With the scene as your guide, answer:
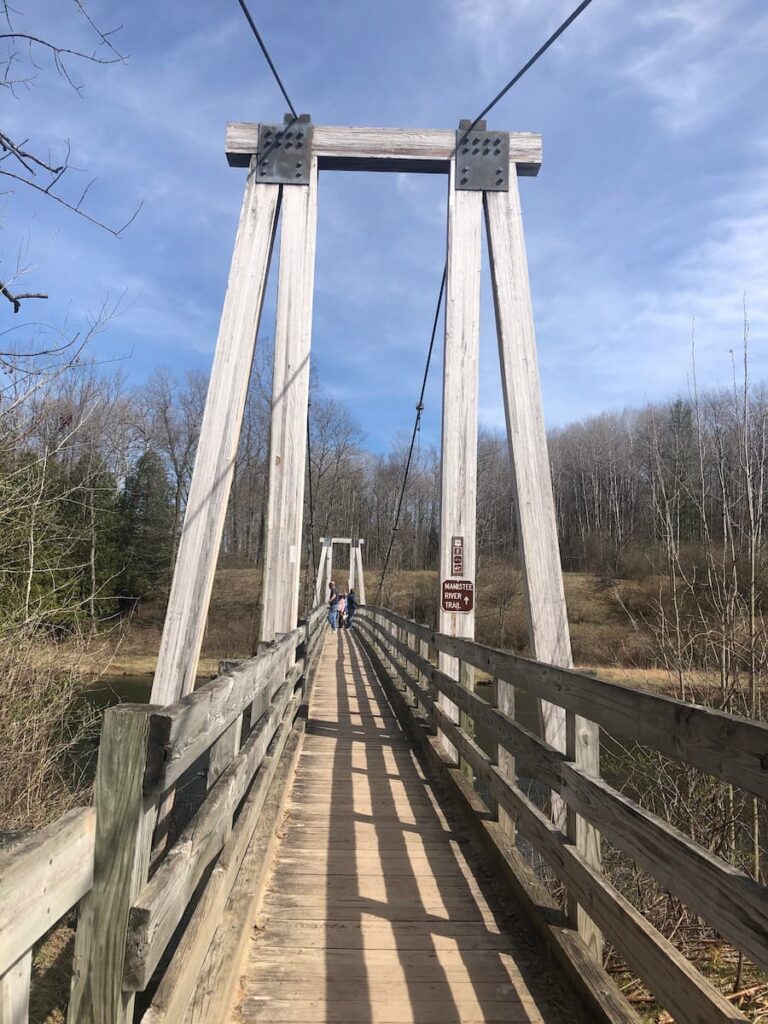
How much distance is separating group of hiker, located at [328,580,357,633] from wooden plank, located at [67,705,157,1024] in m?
19.3

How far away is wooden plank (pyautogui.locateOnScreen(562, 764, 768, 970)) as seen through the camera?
123 cm

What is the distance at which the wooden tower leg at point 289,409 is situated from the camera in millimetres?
5203

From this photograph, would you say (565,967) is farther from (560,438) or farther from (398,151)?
(560,438)

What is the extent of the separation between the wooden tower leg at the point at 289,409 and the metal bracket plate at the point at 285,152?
8 cm

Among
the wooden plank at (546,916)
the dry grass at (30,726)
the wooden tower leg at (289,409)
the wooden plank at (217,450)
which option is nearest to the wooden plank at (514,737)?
the wooden plank at (546,916)

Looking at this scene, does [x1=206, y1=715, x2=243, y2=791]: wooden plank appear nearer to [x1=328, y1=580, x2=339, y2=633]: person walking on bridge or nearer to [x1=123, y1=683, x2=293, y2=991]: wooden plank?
[x1=123, y1=683, x2=293, y2=991]: wooden plank

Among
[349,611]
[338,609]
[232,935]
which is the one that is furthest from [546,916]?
[349,611]

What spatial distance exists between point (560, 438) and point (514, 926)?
51.6 meters

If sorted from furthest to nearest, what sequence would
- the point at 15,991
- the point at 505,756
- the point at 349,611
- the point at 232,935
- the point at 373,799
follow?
1. the point at 349,611
2. the point at 373,799
3. the point at 505,756
4. the point at 232,935
5. the point at 15,991

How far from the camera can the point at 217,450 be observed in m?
4.69

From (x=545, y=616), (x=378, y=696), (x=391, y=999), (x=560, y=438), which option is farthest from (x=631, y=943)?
(x=560, y=438)

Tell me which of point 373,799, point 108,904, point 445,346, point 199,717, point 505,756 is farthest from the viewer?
point 445,346

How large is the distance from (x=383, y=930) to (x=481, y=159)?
4928 millimetres

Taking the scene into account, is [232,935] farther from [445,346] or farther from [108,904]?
[445,346]
